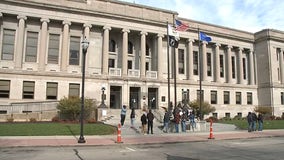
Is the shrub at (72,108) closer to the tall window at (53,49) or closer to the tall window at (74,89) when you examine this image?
the tall window at (74,89)

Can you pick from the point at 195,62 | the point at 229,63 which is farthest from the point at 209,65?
the point at 229,63

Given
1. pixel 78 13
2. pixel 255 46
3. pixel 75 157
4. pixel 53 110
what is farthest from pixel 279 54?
pixel 75 157

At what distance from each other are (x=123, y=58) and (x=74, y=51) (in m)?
7.61

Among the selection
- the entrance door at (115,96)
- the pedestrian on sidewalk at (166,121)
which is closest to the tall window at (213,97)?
the entrance door at (115,96)

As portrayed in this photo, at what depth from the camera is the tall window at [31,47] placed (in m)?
38.5

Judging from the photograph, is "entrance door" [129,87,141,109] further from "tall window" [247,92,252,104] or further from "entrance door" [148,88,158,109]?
"tall window" [247,92,252,104]

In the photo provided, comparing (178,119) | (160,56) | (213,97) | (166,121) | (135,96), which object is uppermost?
(160,56)

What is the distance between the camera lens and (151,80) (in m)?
42.6

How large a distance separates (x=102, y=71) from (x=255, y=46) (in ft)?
110

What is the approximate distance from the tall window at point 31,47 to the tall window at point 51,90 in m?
4.47

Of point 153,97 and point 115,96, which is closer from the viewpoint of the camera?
point 115,96

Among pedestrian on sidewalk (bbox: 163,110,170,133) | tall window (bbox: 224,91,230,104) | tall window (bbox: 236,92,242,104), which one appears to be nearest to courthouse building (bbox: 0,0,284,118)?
tall window (bbox: 224,91,230,104)

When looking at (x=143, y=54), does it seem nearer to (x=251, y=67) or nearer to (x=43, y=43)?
(x=43, y=43)

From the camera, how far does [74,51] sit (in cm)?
4131
